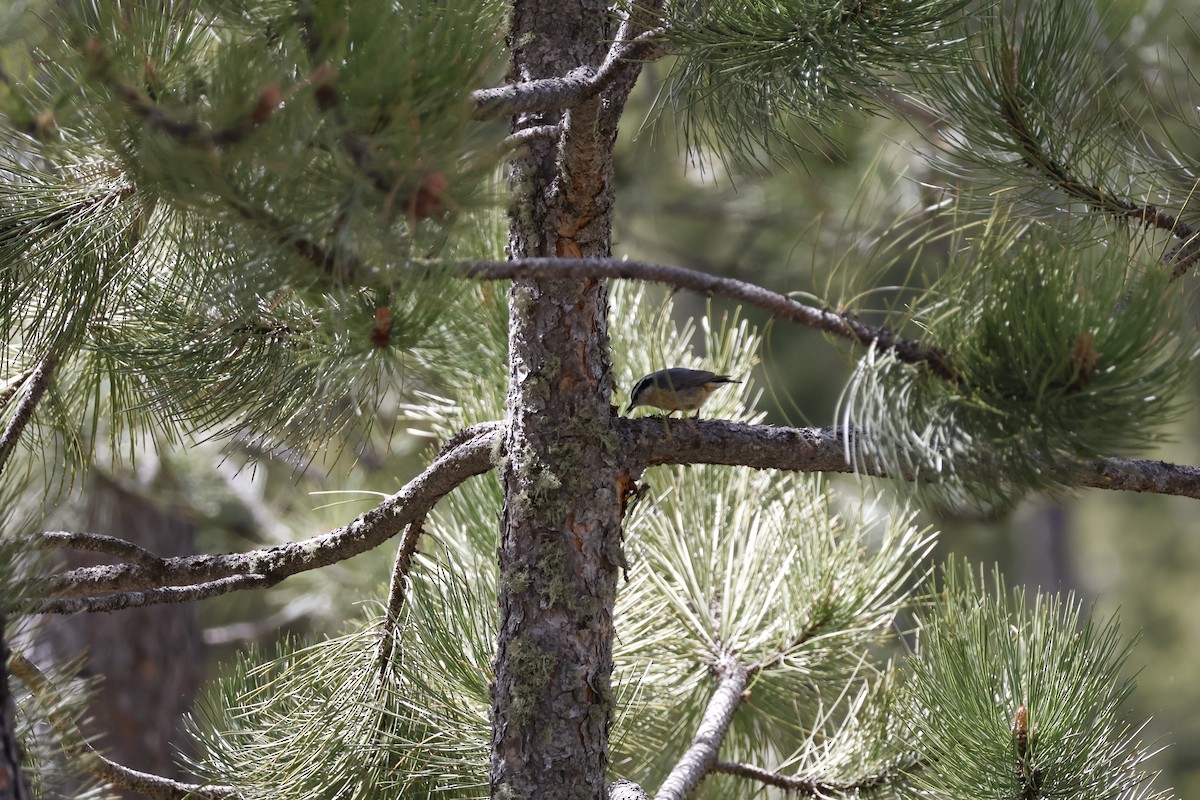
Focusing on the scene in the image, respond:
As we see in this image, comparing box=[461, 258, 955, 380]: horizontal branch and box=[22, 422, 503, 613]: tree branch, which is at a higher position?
box=[461, 258, 955, 380]: horizontal branch

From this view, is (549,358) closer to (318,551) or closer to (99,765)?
(318,551)

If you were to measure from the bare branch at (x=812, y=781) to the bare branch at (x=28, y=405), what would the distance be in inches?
44.4

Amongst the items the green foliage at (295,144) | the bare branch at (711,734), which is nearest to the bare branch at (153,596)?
the green foliage at (295,144)

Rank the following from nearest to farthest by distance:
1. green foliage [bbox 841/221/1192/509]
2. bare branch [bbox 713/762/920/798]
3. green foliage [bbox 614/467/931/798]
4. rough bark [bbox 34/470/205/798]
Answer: green foliage [bbox 841/221/1192/509]
bare branch [bbox 713/762/920/798]
green foliage [bbox 614/467/931/798]
rough bark [bbox 34/470/205/798]

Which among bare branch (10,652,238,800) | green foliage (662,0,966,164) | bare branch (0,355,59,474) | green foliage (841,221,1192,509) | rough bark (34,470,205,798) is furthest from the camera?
rough bark (34,470,205,798)

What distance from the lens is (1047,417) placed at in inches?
31.5

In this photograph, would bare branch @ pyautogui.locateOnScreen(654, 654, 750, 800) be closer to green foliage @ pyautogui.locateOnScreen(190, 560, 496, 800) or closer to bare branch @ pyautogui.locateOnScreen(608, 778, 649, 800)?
bare branch @ pyautogui.locateOnScreen(608, 778, 649, 800)

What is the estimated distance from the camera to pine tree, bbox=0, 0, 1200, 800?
2.66ft

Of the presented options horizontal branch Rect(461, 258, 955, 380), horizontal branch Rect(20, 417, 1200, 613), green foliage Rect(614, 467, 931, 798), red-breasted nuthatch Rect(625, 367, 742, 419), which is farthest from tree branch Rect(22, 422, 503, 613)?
green foliage Rect(614, 467, 931, 798)

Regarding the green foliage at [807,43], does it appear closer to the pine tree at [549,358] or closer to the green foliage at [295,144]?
the pine tree at [549,358]

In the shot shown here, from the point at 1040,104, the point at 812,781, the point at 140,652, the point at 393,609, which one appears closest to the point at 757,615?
the point at 812,781

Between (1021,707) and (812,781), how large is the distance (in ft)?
1.48

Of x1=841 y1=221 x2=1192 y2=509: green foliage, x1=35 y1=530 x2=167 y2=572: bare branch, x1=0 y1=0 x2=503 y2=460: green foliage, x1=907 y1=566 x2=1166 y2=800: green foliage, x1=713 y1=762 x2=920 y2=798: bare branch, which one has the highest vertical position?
x1=0 y1=0 x2=503 y2=460: green foliage

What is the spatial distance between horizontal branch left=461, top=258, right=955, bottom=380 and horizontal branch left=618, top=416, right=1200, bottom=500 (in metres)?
0.19
